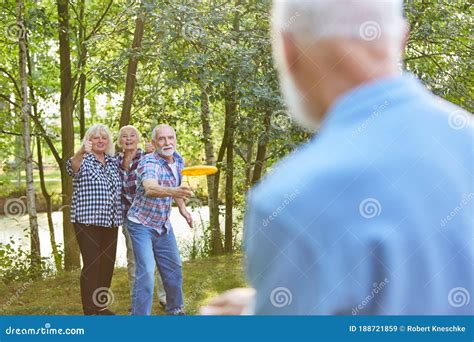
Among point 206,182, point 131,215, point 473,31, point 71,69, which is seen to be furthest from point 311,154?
point 71,69

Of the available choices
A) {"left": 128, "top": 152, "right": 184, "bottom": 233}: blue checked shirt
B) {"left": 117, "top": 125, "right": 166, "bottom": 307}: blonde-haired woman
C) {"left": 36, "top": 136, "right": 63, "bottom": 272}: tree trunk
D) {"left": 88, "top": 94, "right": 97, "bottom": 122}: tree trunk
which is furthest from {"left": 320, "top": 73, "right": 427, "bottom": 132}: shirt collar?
{"left": 88, "top": 94, "right": 97, "bottom": 122}: tree trunk

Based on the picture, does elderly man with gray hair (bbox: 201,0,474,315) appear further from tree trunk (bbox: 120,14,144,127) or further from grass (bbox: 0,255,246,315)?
tree trunk (bbox: 120,14,144,127)

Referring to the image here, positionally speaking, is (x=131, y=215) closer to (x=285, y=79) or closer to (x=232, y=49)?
(x=232, y=49)

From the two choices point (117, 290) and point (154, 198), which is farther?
point (117, 290)

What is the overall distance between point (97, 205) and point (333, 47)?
2.70 m

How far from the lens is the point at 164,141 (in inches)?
123

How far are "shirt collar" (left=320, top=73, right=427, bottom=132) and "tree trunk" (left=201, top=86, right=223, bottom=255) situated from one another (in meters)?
2.92

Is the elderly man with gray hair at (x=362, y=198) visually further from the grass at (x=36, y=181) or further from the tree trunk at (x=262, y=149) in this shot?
the grass at (x=36, y=181)

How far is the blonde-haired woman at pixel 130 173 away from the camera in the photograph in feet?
10.5

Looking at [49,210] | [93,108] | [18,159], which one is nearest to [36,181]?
[49,210]

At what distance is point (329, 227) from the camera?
56 centimetres

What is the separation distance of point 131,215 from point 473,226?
8.46ft

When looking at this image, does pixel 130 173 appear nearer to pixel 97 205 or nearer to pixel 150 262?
pixel 97 205

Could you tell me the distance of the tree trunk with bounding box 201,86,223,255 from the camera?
146 inches
